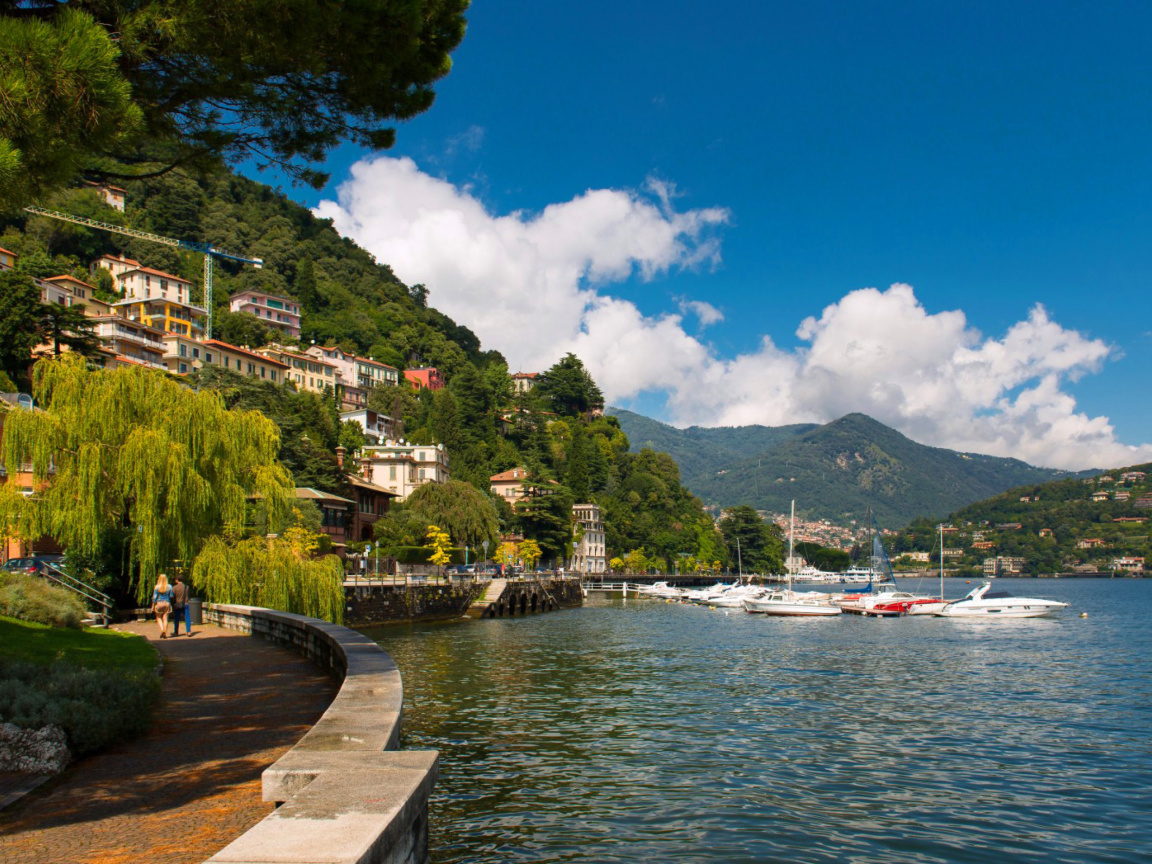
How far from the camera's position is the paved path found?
7031 mm

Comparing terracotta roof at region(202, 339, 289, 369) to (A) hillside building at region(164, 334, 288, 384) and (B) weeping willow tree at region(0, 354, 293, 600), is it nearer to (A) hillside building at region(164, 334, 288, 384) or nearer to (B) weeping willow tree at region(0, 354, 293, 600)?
(A) hillside building at region(164, 334, 288, 384)

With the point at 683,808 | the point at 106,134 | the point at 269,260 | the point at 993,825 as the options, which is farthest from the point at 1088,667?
the point at 269,260

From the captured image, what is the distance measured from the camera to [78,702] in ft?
33.4

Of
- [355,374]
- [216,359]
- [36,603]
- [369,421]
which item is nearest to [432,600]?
[36,603]

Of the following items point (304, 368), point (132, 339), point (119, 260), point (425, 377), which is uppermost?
A: point (119, 260)

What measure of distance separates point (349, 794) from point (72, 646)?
14.3 m

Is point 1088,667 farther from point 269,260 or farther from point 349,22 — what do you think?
point 269,260

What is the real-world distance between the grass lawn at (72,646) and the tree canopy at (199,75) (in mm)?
8503

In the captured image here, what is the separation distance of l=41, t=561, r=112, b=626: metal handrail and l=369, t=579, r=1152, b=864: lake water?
10181mm

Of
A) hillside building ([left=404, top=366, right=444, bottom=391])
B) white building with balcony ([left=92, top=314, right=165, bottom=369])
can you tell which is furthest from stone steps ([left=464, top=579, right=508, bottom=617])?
hillside building ([left=404, top=366, right=444, bottom=391])

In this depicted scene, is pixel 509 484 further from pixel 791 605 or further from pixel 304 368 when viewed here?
pixel 791 605

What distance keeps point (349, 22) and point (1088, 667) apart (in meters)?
36.8

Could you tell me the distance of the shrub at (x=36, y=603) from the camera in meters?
21.0

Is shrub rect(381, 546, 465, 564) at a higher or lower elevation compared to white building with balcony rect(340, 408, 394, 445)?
lower
